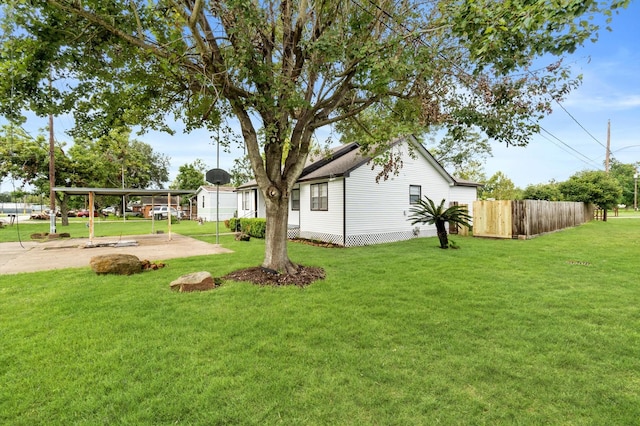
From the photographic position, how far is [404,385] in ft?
9.06

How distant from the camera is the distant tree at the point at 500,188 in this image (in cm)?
2719

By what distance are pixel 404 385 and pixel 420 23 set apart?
7.16m

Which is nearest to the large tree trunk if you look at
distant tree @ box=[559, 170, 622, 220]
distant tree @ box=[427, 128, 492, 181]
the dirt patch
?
the dirt patch

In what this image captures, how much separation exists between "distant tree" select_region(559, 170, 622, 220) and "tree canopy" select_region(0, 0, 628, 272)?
23438mm

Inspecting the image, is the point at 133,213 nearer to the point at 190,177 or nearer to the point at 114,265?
the point at 190,177

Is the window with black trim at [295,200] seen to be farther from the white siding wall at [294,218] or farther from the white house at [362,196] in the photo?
the white siding wall at [294,218]

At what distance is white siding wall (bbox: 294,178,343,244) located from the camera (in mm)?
12391

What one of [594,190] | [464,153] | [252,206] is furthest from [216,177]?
[594,190]

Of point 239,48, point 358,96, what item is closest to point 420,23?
point 358,96

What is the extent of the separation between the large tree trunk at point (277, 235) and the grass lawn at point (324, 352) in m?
0.95

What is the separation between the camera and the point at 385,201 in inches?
532

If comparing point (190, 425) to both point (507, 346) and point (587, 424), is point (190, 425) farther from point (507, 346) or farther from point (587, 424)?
point (507, 346)

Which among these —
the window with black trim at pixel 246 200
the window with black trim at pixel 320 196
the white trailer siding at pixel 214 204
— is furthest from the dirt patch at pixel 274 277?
the white trailer siding at pixel 214 204

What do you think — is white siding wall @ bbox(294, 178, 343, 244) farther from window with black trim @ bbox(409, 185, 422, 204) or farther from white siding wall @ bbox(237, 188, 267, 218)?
A: white siding wall @ bbox(237, 188, 267, 218)
